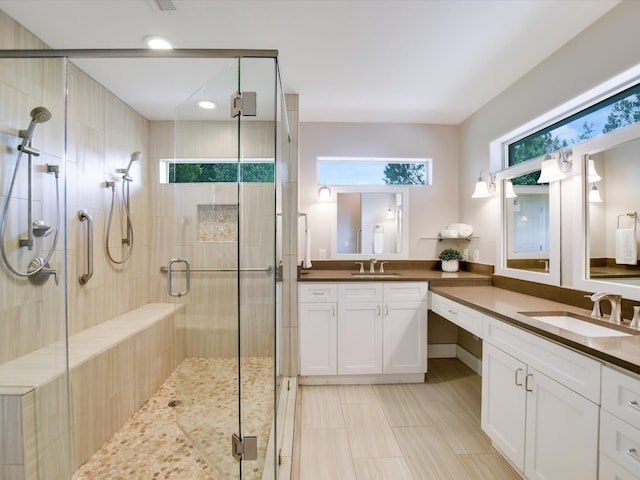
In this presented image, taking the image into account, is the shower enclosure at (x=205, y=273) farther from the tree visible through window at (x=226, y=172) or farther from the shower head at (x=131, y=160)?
the shower head at (x=131, y=160)

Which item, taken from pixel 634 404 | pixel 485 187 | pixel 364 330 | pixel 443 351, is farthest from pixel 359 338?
pixel 634 404

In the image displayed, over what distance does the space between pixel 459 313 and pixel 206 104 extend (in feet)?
7.09

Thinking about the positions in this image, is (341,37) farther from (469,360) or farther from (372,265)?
(469,360)

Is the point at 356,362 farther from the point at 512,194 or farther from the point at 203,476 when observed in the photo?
the point at 512,194

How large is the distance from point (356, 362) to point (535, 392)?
145cm

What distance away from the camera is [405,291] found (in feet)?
8.99

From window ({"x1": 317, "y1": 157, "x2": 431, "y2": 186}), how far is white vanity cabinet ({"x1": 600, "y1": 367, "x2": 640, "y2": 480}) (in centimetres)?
254

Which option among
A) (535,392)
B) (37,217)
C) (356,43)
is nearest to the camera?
(535,392)

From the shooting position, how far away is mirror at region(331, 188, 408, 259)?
3.35m

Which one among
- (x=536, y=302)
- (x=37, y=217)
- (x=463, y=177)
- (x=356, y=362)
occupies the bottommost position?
(x=356, y=362)

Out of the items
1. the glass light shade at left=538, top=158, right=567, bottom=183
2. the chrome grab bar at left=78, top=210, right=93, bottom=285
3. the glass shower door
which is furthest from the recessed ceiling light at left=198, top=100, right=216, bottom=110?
the glass light shade at left=538, top=158, right=567, bottom=183

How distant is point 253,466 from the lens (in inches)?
57.4

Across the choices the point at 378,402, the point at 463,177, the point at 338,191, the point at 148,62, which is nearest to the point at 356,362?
the point at 378,402

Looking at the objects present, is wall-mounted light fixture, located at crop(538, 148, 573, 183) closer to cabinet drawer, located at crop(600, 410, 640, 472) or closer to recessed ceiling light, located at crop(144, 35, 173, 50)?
cabinet drawer, located at crop(600, 410, 640, 472)
